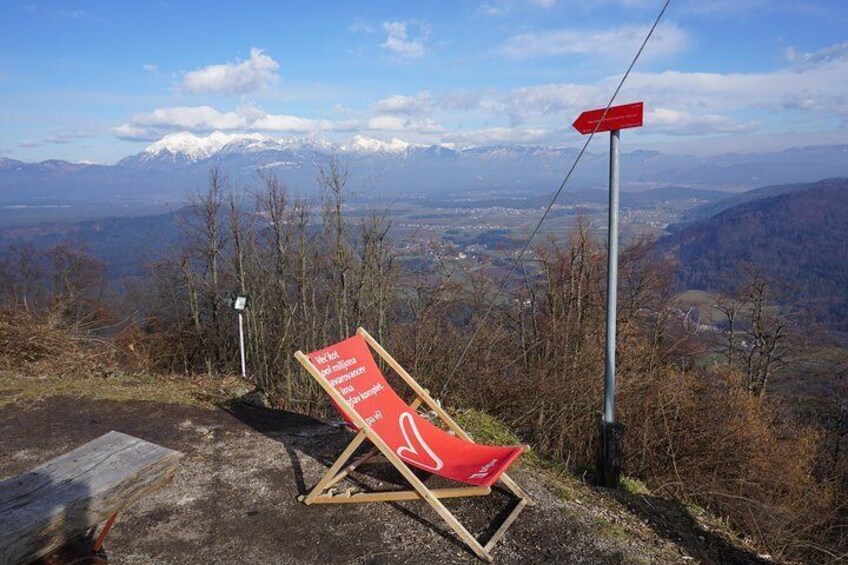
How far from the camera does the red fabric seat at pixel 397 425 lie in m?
4.16

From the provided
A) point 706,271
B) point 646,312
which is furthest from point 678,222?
point 646,312

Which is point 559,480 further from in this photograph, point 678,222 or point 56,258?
point 678,222

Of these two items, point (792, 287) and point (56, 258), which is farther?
point (56, 258)

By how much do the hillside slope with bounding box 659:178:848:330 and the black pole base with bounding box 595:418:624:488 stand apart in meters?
50.1

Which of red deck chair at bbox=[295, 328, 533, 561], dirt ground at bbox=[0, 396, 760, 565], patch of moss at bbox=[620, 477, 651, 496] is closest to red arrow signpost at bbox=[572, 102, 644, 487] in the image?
patch of moss at bbox=[620, 477, 651, 496]

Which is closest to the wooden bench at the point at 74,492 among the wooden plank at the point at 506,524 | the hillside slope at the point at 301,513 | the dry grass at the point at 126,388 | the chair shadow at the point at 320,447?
the hillside slope at the point at 301,513

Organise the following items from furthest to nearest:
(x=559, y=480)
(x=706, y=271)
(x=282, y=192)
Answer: (x=706, y=271) < (x=282, y=192) < (x=559, y=480)

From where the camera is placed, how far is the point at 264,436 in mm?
5609

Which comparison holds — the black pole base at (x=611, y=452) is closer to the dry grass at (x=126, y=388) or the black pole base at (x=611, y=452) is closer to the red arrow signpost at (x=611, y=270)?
the red arrow signpost at (x=611, y=270)

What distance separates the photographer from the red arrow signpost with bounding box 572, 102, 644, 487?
14.7 feet

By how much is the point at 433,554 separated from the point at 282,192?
13140mm

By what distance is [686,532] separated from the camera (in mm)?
4402

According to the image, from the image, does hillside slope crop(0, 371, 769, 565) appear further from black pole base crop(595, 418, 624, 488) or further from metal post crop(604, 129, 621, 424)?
metal post crop(604, 129, 621, 424)

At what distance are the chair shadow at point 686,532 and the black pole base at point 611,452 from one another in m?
0.14
